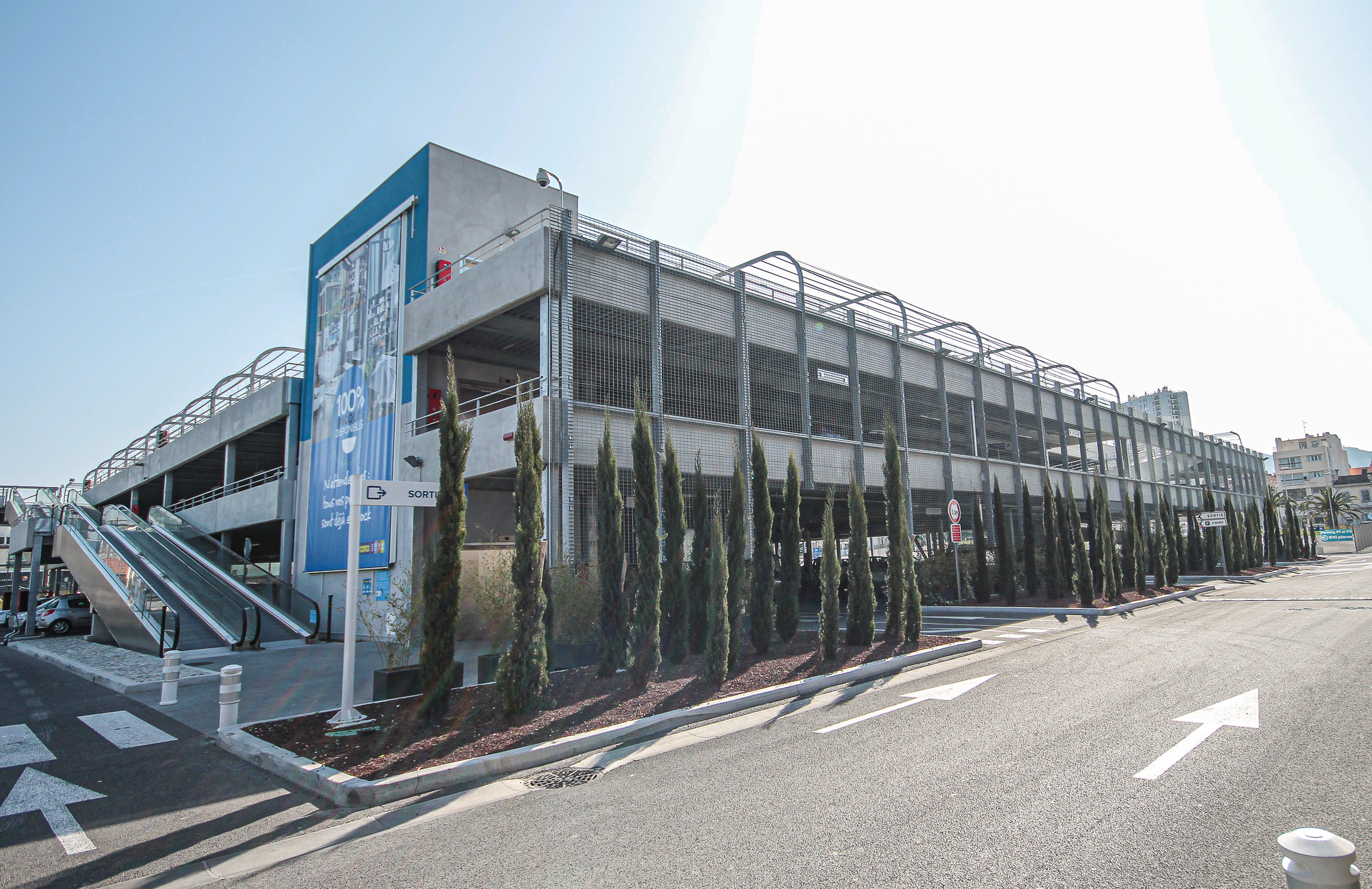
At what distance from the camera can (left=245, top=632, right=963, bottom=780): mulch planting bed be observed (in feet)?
23.3

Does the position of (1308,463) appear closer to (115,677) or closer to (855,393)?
(855,393)

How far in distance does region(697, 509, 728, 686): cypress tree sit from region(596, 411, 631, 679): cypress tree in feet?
4.01

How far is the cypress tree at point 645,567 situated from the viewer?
32.2 ft

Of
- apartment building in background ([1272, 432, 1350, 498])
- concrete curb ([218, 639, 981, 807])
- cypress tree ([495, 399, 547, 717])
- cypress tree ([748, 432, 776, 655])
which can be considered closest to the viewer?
concrete curb ([218, 639, 981, 807])

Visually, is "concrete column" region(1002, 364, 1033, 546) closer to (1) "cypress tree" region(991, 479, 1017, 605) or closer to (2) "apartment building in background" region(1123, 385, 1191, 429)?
(1) "cypress tree" region(991, 479, 1017, 605)

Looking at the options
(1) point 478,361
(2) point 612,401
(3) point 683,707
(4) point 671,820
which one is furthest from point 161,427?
(4) point 671,820

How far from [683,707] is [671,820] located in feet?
11.8

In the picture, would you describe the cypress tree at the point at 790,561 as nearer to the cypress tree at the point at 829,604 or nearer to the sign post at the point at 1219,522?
the cypress tree at the point at 829,604

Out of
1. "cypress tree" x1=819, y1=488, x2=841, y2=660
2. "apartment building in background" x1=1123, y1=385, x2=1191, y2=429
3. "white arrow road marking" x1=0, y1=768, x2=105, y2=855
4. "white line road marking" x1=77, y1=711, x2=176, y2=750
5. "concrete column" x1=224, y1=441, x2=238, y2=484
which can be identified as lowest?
"white line road marking" x1=77, y1=711, x2=176, y2=750

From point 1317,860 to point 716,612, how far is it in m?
8.09

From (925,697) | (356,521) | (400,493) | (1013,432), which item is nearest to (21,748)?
(356,521)

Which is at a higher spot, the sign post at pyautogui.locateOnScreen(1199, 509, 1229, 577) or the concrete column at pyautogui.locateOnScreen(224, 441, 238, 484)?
the concrete column at pyautogui.locateOnScreen(224, 441, 238, 484)

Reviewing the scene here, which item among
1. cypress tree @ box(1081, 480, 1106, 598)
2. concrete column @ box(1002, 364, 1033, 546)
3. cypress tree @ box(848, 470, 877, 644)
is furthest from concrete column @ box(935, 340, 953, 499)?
cypress tree @ box(848, 470, 877, 644)

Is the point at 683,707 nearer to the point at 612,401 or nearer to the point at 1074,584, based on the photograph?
the point at 612,401
